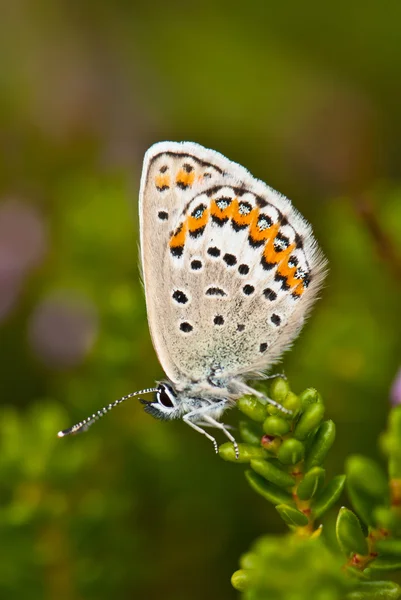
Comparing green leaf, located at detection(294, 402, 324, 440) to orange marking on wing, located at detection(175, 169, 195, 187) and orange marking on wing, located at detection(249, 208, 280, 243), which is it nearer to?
orange marking on wing, located at detection(249, 208, 280, 243)

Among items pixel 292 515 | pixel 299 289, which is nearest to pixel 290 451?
pixel 292 515

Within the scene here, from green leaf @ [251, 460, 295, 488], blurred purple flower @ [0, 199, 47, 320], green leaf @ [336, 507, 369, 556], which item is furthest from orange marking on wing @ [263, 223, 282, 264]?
blurred purple flower @ [0, 199, 47, 320]

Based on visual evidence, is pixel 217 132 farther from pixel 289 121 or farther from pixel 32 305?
pixel 32 305

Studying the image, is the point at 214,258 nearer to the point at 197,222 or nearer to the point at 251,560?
the point at 197,222

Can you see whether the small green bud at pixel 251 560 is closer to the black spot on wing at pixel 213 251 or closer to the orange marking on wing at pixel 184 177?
the black spot on wing at pixel 213 251

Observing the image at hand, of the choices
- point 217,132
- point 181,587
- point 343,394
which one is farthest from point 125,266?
point 217,132

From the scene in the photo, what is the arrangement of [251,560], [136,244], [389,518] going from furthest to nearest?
[136,244]
[389,518]
[251,560]

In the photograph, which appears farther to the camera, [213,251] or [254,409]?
[213,251]

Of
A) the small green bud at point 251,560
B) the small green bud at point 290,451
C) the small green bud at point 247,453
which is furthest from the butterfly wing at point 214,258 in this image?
the small green bud at point 251,560
